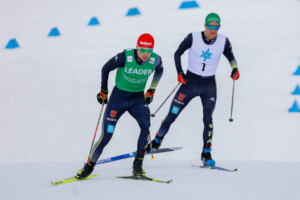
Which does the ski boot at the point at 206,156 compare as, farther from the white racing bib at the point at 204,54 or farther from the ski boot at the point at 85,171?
the ski boot at the point at 85,171

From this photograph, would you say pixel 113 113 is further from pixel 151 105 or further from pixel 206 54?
pixel 151 105

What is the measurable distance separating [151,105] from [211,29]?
3975mm

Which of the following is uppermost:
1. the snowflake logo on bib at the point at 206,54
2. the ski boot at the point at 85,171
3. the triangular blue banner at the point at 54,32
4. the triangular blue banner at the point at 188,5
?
the triangular blue banner at the point at 188,5

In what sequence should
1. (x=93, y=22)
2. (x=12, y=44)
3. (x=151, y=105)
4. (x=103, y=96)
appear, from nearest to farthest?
(x=103, y=96)
(x=151, y=105)
(x=12, y=44)
(x=93, y=22)

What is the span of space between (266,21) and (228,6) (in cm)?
178

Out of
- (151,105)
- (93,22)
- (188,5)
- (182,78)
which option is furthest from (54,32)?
(182,78)

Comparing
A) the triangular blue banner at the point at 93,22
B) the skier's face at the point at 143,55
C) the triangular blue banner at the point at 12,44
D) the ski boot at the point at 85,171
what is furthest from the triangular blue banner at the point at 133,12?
the ski boot at the point at 85,171

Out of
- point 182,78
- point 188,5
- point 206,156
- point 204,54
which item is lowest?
point 206,156

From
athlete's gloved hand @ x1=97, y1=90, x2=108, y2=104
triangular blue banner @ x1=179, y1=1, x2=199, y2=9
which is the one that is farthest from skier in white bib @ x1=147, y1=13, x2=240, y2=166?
triangular blue banner @ x1=179, y1=1, x2=199, y2=9

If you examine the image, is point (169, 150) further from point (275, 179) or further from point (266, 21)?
point (266, 21)

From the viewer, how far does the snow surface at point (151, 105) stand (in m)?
7.15

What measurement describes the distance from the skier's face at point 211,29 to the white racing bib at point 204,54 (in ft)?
0.52

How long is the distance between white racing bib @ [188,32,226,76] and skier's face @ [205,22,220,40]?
159mm

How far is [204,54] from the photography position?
8156mm
